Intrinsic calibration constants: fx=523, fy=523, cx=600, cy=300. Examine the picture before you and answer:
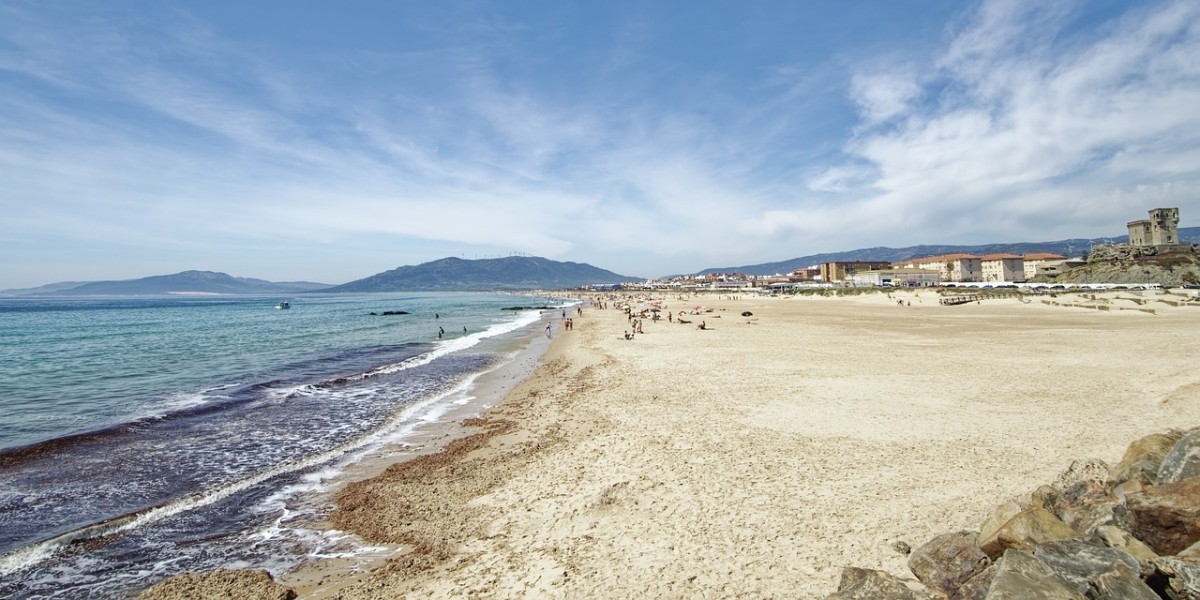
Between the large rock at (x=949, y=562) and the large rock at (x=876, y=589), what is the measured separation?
44cm

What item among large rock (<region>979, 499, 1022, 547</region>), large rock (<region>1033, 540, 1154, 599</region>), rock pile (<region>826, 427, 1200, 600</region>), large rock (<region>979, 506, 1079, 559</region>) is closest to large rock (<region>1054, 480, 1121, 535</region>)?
rock pile (<region>826, 427, 1200, 600</region>)

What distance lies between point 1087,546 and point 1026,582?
874mm

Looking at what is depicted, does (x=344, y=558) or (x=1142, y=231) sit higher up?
(x=1142, y=231)

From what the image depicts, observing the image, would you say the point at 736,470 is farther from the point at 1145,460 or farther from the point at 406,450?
the point at 406,450

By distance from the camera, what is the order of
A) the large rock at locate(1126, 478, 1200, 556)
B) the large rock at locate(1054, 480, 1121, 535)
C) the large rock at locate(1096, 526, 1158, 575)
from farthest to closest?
the large rock at locate(1054, 480, 1121, 535) < the large rock at locate(1126, 478, 1200, 556) < the large rock at locate(1096, 526, 1158, 575)

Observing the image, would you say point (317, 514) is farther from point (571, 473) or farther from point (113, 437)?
point (113, 437)

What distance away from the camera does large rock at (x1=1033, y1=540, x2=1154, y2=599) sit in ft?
10.8

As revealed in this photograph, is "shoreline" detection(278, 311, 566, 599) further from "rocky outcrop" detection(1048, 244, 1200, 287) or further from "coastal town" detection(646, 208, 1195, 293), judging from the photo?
"coastal town" detection(646, 208, 1195, 293)

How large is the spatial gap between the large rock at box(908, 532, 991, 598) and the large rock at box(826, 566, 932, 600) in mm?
441

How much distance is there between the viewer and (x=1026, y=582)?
10.6 feet

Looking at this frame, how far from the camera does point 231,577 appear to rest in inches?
242

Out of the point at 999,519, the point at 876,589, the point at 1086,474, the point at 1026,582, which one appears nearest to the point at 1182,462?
the point at 1086,474

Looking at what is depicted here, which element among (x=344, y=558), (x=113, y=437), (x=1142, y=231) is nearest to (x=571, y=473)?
(x=344, y=558)

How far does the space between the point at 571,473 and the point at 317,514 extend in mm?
3887
